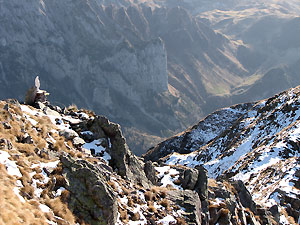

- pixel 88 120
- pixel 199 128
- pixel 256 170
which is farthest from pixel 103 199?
pixel 199 128

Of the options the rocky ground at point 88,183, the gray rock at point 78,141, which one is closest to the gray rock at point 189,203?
the rocky ground at point 88,183

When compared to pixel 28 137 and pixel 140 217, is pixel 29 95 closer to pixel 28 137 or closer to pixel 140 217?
pixel 28 137

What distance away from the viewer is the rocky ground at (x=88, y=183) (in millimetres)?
15195

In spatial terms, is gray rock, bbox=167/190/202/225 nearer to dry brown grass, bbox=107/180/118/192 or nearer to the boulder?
the boulder

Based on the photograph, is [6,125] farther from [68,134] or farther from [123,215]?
[123,215]

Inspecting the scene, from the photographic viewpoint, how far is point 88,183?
17.3 m

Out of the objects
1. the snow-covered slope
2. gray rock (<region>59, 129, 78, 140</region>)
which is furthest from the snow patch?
the snow-covered slope

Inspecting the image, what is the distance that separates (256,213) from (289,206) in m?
7.96

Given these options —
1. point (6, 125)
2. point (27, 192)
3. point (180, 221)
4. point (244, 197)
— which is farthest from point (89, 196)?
point (244, 197)

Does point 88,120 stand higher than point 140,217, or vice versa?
point 88,120

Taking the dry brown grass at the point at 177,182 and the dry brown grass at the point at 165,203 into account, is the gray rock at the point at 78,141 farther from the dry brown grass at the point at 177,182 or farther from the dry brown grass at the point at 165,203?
the dry brown grass at the point at 177,182

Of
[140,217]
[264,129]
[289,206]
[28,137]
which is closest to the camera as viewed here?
[140,217]

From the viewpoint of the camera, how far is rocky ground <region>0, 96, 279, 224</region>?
15.2 meters

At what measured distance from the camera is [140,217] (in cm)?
1867
